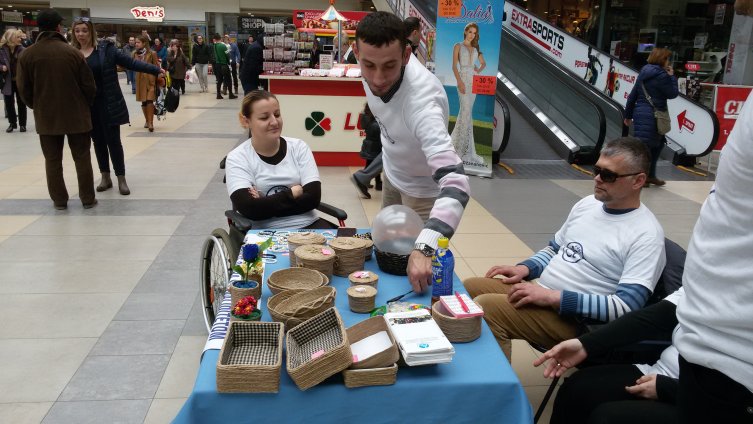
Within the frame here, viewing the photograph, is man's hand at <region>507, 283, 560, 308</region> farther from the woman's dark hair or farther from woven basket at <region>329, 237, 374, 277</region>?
the woman's dark hair

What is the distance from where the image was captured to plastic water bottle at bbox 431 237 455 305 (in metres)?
2.02

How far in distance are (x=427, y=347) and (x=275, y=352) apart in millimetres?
426

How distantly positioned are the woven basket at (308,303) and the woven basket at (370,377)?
324 millimetres

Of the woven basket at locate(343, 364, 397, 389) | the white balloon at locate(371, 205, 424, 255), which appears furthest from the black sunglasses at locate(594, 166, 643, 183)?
the woven basket at locate(343, 364, 397, 389)

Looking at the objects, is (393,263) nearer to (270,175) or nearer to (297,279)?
(297,279)

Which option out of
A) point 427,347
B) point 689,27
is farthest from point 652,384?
point 689,27

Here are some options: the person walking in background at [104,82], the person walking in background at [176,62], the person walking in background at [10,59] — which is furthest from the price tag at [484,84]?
Result: the person walking in background at [176,62]

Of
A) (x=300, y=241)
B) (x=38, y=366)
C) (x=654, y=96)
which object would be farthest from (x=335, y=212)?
(x=654, y=96)

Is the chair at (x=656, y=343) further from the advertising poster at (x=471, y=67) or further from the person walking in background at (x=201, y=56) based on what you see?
the person walking in background at (x=201, y=56)

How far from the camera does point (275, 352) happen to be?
5.48 feet

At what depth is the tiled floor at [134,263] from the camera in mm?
2791

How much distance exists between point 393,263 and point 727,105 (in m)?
8.37

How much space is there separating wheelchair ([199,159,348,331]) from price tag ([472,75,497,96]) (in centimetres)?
441

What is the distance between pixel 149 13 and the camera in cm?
2758
